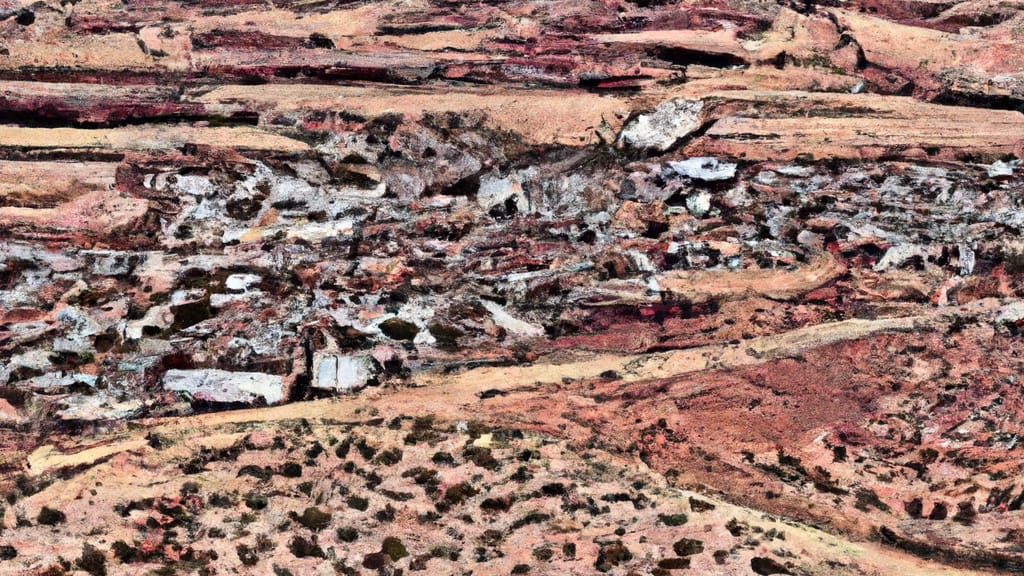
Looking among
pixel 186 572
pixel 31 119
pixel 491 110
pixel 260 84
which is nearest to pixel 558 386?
pixel 491 110

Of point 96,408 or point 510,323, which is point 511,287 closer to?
point 510,323

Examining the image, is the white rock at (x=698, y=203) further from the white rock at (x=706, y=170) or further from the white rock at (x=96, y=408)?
the white rock at (x=96, y=408)

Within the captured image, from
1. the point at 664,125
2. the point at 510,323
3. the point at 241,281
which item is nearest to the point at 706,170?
the point at 664,125

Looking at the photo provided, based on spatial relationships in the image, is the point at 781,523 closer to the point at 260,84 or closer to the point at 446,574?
the point at 446,574

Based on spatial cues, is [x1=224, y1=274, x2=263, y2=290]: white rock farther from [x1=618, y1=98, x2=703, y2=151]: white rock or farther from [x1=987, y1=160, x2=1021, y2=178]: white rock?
[x1=987, y1=160, x2=1021, y2=178]: white rock

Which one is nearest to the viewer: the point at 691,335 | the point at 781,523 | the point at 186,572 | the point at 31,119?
the point at 186,572

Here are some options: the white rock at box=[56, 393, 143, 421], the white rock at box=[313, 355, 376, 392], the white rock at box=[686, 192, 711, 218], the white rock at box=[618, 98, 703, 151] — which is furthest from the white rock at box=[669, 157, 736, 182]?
the white rock at box=[56, 393, 143, 421]
